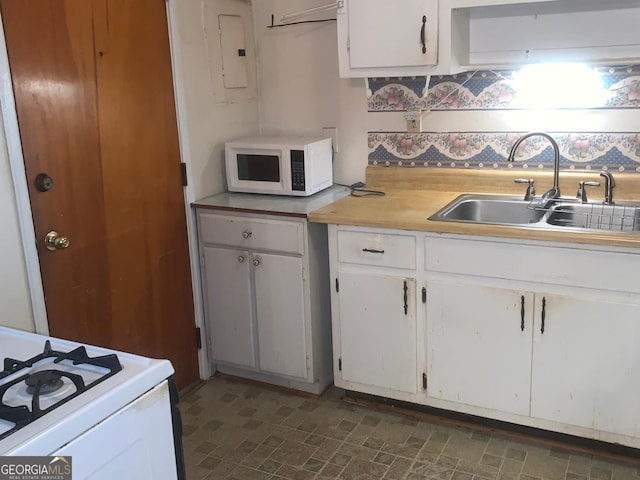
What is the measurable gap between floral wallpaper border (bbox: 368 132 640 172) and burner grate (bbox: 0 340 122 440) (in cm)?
200

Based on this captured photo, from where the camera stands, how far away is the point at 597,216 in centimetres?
264

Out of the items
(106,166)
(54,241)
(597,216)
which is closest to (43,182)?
(54,241)

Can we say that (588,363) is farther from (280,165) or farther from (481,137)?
(280,165)

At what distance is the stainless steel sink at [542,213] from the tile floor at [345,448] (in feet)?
2.94

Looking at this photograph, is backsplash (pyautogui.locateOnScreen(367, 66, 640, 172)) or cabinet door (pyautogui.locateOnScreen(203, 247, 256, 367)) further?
cabinet door (pyautogui.locateOnScreen(203, 247, 256, 367))

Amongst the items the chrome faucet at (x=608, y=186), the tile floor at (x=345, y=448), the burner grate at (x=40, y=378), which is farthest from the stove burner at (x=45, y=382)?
the chrome faucet at (x=608, y=186)

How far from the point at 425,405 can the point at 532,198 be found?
1.00 metres

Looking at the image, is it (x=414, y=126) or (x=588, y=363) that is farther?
(x=414, y=126)

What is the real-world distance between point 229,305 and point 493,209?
1.30 meters

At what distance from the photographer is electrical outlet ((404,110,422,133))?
121 inches

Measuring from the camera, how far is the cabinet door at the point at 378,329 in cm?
269

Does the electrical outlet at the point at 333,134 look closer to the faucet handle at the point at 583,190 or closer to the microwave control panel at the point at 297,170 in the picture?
the microwave control panel at the point at 297,170

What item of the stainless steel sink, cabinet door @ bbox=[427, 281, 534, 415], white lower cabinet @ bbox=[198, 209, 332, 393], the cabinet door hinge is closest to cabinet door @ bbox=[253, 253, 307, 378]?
white lower cabinet @ bbox=[198, 209, 332, 393]

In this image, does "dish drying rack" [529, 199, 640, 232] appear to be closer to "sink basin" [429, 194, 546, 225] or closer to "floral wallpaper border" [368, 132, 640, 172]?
"sink basin" [429, 194, 546, 225]
